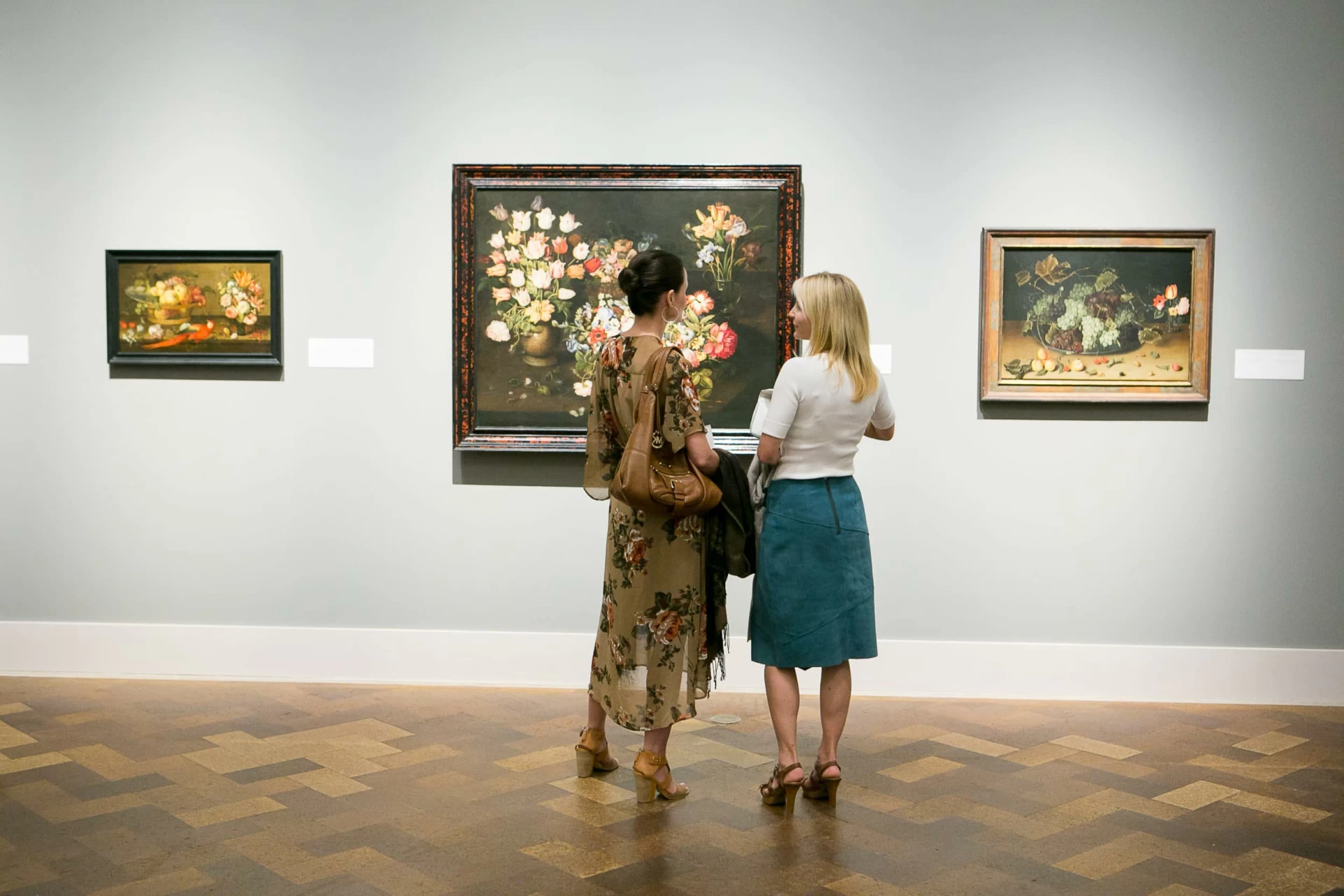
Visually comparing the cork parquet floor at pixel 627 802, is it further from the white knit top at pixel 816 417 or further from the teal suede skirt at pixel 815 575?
the white knit top at pixel 816 417

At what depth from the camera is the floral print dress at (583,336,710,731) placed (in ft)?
12.3

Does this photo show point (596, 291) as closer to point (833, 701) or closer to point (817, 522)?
point (817, 522)

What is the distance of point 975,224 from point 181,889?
4.12 metres

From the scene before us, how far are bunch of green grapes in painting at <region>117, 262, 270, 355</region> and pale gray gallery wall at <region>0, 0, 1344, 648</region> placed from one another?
0.47ft

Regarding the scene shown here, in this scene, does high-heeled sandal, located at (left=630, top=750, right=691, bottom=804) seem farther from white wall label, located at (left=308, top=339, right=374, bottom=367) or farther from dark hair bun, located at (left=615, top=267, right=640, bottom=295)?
white wall label, located at (left=308, top=339, right=374, bottom=367)

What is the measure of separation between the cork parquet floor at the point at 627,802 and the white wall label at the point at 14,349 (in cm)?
155

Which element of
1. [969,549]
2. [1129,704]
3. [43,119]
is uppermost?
[43,119]

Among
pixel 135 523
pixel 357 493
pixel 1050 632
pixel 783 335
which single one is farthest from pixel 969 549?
pixel 135 523

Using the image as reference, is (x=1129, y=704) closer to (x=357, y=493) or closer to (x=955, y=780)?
(x=955, y=780)

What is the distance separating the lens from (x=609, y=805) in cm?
378

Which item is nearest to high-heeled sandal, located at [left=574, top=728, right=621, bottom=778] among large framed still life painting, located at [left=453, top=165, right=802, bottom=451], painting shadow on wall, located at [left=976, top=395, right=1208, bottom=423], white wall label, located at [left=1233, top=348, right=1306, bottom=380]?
large framed still life painting, located at [left=453, top=165, right=802, bottom=451]

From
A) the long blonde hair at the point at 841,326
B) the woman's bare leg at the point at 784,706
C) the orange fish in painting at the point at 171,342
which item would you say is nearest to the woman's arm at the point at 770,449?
the long blonde hair at the point at 841,326

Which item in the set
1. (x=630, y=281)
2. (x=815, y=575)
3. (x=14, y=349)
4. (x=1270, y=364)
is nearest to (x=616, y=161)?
(x=630, y=281)

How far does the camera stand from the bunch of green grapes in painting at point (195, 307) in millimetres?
5430
